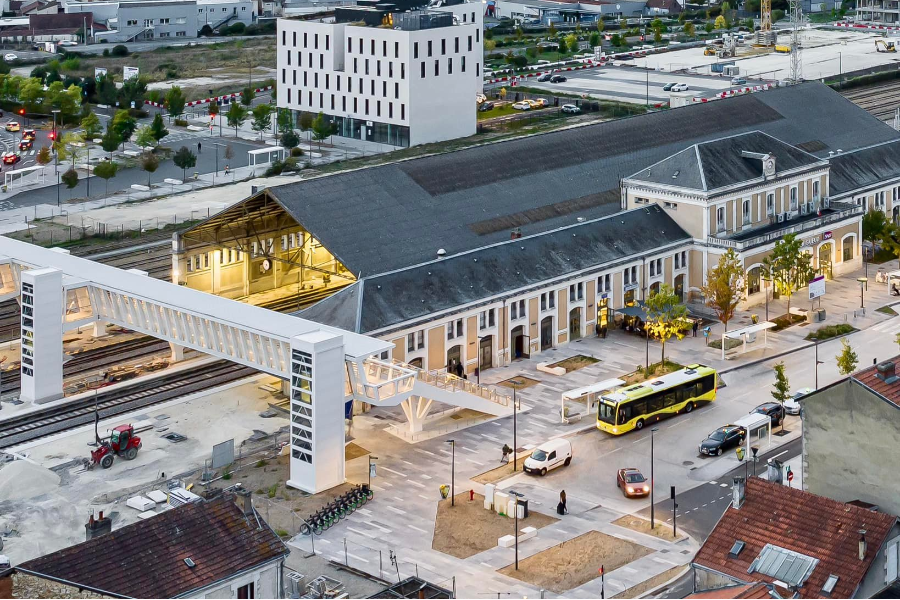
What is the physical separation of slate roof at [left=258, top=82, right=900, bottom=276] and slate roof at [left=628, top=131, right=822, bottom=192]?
501 cm

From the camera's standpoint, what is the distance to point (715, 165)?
109875 millimetres

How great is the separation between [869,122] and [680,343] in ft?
158

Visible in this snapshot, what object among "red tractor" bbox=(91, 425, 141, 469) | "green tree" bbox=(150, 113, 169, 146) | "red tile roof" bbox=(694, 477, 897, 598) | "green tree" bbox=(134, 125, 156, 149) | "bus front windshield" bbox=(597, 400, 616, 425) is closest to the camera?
"red tile roof" bbox=(694, 477, 897, 598)

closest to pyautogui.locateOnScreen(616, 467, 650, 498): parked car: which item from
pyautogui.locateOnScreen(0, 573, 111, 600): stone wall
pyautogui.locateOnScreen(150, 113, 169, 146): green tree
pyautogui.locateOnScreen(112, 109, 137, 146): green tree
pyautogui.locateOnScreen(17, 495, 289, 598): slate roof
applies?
pyautogui.locateOnScreen(17, 495, 289, 598): slate roof

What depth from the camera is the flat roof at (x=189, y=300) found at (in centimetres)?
8069

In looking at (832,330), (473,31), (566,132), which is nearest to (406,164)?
(566,132)

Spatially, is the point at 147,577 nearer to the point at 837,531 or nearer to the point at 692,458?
the point at 837,531

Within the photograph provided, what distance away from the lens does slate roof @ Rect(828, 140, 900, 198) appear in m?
123

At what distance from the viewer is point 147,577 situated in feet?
187

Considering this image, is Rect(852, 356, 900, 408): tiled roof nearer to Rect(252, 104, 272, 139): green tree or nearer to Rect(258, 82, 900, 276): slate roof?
Rect(258, 82, 900, 276): slate roof

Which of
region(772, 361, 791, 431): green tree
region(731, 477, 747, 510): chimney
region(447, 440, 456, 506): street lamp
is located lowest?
region(447, 440, 456, 506): street lamp

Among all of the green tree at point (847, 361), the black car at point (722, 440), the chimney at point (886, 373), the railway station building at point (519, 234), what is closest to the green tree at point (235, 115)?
the railway station building at point (519, 234)

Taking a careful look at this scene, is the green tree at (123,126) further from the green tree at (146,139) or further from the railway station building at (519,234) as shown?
the railway station building at (519,234)

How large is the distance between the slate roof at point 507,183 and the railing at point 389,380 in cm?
1451
